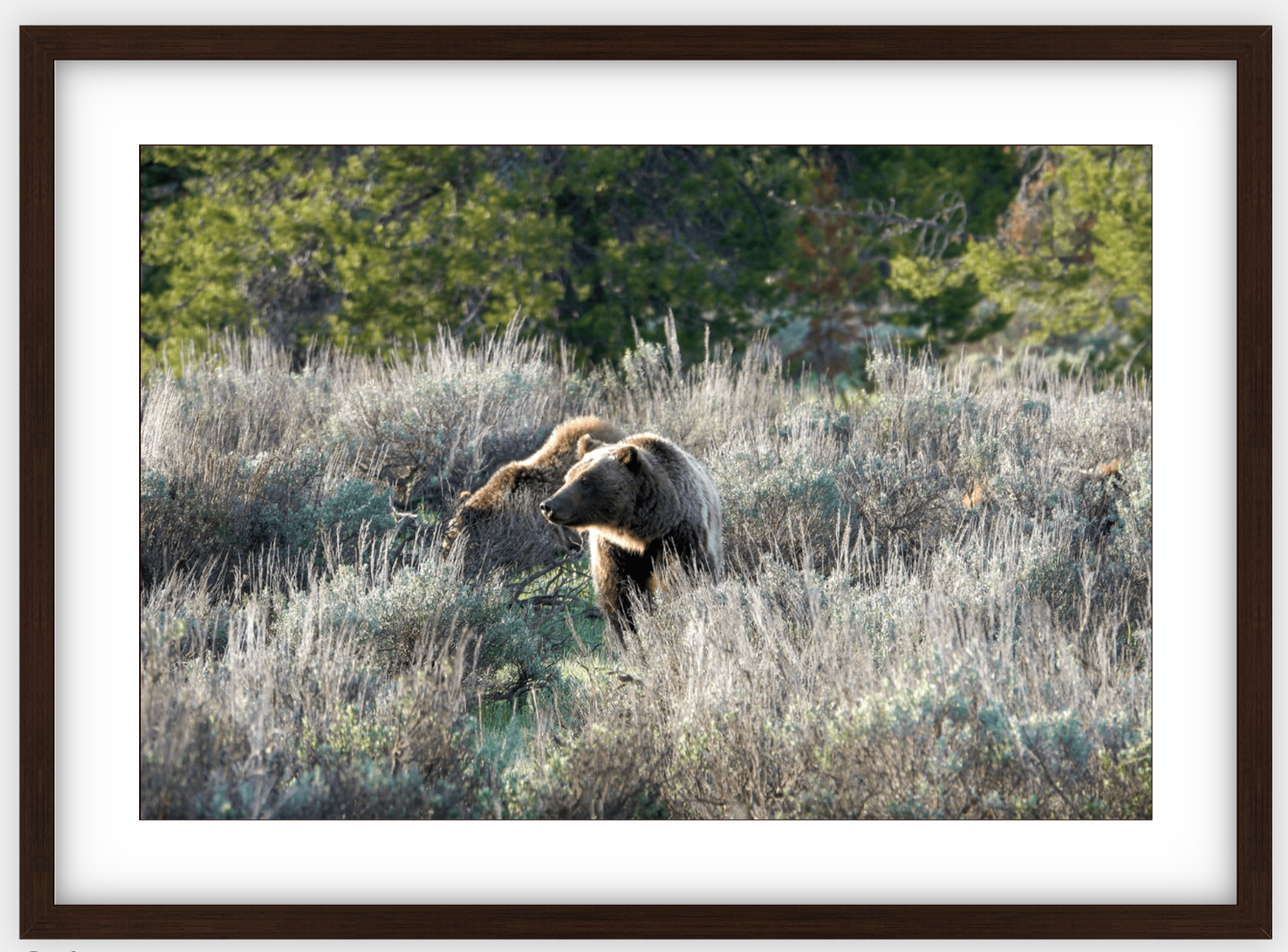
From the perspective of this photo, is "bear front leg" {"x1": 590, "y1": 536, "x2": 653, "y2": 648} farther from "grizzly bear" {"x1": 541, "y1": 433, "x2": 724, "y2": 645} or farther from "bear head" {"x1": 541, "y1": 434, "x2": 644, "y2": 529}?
"bear head" {"x1": 541, "y1": 434, "x2": 644, "y2": 529}

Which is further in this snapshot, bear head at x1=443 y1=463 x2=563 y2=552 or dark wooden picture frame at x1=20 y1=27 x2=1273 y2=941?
bear head at x1=443 y1=463 x2=563 y2=552

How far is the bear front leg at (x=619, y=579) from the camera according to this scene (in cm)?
512

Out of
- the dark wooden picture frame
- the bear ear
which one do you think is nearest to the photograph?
the bear ear

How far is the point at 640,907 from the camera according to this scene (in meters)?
3.18

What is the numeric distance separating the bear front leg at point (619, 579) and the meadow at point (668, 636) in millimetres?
252

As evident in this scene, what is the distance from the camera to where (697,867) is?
321 centimetres

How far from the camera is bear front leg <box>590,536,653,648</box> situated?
512 centimetres

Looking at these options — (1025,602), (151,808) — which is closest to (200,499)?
(151,808)

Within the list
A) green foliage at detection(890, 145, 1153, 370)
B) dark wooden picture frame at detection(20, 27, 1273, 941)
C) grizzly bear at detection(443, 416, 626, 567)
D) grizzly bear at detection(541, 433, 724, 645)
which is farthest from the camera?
green foliage at detection(890, 145, 1153, 370)

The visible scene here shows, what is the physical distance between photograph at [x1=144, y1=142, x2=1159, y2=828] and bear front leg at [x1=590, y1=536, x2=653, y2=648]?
0.02 metres

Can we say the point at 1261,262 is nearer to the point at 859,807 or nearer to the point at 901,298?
the point at 859,807

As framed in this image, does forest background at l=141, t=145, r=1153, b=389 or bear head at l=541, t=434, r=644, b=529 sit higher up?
forest background at l=141, t=145, r=1153, b=389

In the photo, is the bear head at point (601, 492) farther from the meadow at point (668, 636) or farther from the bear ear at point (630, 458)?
the meadow at point (668, 636)

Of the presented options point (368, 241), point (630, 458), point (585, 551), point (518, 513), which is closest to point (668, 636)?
point (630, 458)
